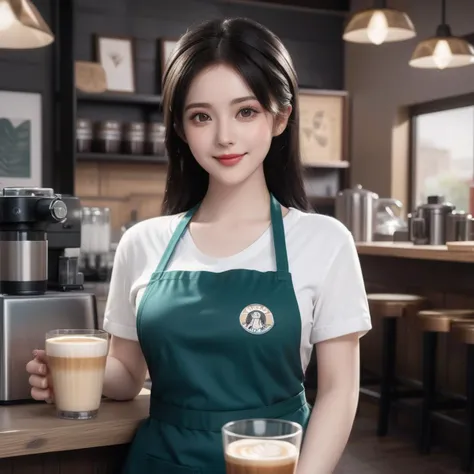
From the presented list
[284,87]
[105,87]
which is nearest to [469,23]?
[105,87]

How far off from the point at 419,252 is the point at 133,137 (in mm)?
2607

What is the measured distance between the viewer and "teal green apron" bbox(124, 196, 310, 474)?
1346 millimetres

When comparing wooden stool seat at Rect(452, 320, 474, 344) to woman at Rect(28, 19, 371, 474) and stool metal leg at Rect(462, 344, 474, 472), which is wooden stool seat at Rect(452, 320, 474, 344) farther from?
woman at Rect(28, 19, 371, 474)

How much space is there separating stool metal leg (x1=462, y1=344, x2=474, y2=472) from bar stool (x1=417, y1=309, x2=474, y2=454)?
16 cm

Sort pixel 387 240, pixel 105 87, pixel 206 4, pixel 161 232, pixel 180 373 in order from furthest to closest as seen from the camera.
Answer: pixel 206 4
pixel 105 87
pixel 387 240
pixel 161 232
pixel 180 373

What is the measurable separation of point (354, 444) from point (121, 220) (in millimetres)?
2772

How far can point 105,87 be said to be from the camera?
5.97m

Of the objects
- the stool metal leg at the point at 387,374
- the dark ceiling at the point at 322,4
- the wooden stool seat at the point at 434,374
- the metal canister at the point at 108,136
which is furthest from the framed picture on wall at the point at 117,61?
the wooden stool seat at the point at 434,374

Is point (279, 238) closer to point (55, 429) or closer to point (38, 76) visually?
point (55, 429)

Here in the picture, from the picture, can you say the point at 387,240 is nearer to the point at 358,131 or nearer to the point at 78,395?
the point at 358,131

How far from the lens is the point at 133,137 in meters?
6.02

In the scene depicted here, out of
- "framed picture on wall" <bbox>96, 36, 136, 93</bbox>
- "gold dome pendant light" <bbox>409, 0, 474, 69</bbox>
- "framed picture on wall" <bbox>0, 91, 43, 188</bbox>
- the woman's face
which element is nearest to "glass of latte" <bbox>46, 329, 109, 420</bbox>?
the woman's face

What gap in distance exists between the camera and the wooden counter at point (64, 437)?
1.33 meters

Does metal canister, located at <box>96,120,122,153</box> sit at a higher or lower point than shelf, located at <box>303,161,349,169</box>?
higher
